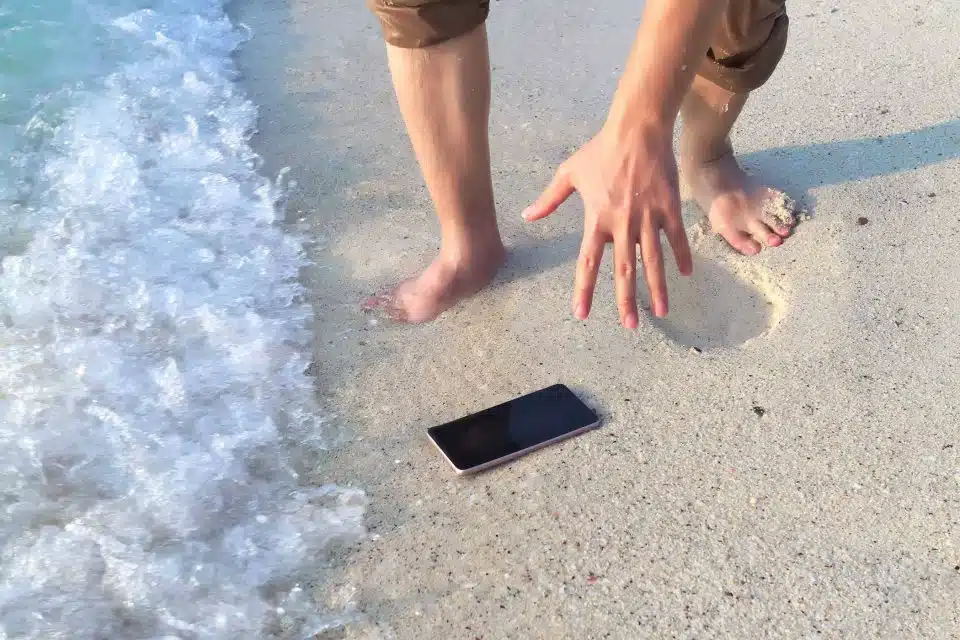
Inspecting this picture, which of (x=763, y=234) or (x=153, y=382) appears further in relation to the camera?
(x=763, y=234)

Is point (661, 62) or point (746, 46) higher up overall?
point (661, 62)

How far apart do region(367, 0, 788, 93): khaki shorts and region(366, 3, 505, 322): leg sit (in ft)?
0.08

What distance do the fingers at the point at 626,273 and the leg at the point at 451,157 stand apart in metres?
0.59

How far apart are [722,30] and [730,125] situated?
0.25m

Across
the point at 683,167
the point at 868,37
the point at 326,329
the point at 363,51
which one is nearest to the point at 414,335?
the point at 326,329

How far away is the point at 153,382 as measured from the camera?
5.93 feet

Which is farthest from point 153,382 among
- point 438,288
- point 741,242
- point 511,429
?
point 741,242

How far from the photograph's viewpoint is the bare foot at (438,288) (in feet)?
6.40

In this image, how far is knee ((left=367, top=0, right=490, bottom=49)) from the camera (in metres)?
1.73

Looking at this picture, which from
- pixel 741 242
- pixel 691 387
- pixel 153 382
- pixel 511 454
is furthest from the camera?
pixel 741 242

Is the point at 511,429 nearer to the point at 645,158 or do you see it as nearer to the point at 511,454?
the point at 511,454

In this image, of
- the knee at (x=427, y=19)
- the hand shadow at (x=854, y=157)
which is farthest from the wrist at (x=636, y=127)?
the hand shadow at (x=854, y=157)

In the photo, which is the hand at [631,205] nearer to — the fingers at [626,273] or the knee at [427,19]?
the fingers at [626,273]

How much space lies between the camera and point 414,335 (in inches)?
74.9
